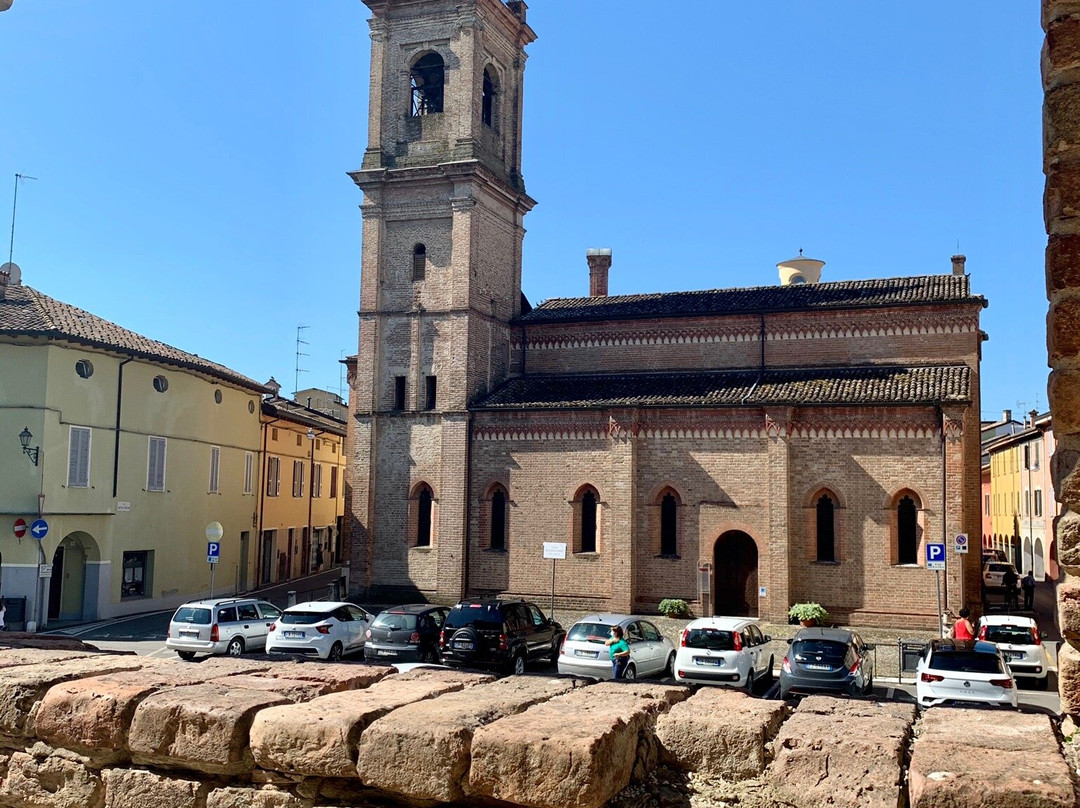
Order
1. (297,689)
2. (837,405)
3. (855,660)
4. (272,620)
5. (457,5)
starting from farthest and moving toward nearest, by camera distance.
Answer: (457,5), (837,405), (272,620), (855,660), (297,689)

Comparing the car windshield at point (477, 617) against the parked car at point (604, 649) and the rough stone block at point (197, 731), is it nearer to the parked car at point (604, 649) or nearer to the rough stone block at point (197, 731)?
the parked car at point (604, 649)

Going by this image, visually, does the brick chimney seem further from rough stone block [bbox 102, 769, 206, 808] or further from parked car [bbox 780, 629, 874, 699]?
rough stone block [bbox 102, 769, 206, 808]

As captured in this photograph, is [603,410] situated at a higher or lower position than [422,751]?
higher

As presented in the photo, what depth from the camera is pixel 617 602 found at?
29.6m

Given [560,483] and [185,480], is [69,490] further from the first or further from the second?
[560,483]

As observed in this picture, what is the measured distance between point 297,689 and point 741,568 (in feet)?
85.4

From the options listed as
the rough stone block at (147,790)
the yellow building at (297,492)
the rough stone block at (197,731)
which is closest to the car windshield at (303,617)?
the rough stone block at (147,790)

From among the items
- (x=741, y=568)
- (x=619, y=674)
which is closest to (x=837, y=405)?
(x=741, y=568)

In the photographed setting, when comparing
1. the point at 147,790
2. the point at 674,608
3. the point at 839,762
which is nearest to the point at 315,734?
the point at 147,790

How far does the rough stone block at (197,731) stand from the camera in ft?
13.9

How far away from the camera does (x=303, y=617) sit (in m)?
21.4

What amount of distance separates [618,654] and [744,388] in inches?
547

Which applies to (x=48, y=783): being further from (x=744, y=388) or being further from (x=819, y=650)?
(x=744, y=388)

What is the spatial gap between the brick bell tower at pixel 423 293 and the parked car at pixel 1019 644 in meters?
16.5
